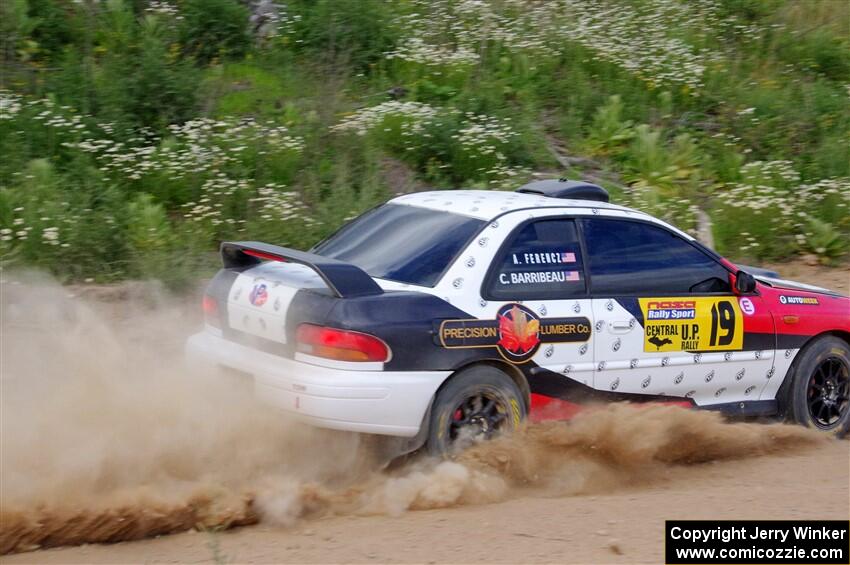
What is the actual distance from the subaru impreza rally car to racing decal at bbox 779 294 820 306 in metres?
0.01

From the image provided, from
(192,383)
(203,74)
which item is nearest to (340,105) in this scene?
(203,74)

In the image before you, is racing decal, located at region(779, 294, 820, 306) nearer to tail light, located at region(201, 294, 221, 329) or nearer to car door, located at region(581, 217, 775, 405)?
car door, located at region(581, 217, 775, 405)

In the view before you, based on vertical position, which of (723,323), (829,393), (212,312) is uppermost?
(212,312)

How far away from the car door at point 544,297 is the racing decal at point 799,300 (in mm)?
1626

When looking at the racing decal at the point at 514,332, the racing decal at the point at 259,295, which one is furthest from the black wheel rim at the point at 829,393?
the racing decal at the point at 259,295

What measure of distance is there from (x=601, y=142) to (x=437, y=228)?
701cm

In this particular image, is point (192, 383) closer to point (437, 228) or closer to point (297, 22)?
point (437, 228)

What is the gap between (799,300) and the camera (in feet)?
22.8

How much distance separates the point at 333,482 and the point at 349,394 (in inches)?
22.7

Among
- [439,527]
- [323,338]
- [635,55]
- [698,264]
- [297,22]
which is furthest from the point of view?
[635,55]

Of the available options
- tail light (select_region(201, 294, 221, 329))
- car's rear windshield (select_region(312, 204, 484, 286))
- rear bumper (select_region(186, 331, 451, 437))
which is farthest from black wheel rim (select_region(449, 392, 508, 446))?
tail light (select_region(201, 294, 221, 329))

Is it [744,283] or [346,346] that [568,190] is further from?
[346,346]

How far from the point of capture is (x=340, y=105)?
12086 millimetres

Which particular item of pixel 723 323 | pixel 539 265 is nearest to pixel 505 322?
pixel 539 265
